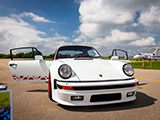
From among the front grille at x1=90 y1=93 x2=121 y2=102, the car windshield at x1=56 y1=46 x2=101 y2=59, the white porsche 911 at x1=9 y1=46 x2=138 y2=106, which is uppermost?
the car windshield at x1=56 y1=46 x2=101 y2=59

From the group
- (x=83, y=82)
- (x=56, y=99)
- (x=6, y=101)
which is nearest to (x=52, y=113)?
(x=56, y=99)

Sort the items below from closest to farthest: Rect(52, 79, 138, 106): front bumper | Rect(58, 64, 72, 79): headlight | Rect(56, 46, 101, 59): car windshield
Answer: Rect(52, 79, 138, 106): front bumper, Rect(58, 64, 72, 79): headlight, Rect(56, 46, 101, 59): car windshield

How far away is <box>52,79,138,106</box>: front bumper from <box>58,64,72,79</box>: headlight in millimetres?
148

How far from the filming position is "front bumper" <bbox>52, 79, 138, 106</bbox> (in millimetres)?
2029

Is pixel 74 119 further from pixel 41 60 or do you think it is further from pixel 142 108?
pixel 41 60

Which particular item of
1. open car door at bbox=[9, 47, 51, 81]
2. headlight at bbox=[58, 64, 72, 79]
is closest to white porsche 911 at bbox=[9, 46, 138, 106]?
headlight at bbox=[58, 64, 72, 79]

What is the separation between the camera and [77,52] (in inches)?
148

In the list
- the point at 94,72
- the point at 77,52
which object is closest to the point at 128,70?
the point at 94,72

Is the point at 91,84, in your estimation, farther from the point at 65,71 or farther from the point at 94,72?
the point at 65,71

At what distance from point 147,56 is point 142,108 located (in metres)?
41.1

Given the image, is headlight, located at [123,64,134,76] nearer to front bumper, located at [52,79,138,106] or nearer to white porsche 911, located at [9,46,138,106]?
white porsche 911, located at [9,46,138,106]

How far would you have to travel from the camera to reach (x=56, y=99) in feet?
7.26

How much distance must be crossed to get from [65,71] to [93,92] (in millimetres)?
645

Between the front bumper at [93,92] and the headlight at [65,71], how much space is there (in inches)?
5.8
